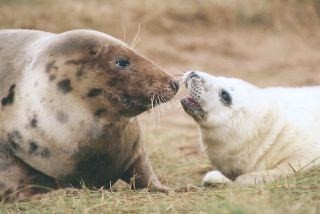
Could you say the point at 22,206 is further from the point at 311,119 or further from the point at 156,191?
the point at 311,119

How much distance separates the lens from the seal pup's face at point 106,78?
5199 mm

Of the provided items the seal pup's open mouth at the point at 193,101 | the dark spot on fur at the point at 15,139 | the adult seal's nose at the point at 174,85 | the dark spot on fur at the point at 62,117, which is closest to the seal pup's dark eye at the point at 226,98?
the seal pup's open mouth at the point at 193,101

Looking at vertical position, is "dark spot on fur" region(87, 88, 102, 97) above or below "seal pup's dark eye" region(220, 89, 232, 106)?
above

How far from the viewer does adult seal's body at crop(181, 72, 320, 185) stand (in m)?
5.95


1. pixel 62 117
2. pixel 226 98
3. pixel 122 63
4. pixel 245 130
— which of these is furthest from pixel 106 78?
pixel 245 130

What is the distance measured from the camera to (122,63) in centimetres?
531

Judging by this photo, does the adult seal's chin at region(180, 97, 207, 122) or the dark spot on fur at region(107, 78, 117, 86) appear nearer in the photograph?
the dark spot on fur at region(107, 78, 117, 86)

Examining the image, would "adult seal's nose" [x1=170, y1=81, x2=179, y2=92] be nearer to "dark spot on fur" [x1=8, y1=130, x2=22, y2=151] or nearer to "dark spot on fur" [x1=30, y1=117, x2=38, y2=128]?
"dark spot on fur" [x1=30, y1=117, x2=38, y2=128]

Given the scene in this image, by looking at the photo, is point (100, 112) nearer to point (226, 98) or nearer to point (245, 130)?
point (226, 98)

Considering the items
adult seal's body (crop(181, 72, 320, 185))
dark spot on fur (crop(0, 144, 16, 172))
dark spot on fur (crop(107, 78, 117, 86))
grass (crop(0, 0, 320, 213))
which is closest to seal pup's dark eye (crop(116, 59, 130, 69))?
dark spot on fur (crop(107, 78, 117, 86))

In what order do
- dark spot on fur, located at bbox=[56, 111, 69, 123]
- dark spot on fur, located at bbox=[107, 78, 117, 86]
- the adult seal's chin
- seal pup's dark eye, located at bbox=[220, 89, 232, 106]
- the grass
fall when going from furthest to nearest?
the grass < seal pup's dark eye, located at bbox=[220, 89, 232, 106] < the adult seal's chin < dark spot on fur, located at bbox=[107, 78, 117, 86] < dark spot on fur, located at bbox=[56, 111, 69, 123]

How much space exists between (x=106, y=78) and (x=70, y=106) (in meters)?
0.30

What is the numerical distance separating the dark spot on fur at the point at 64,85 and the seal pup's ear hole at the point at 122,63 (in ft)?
1.14

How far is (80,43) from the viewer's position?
5.32 metres
